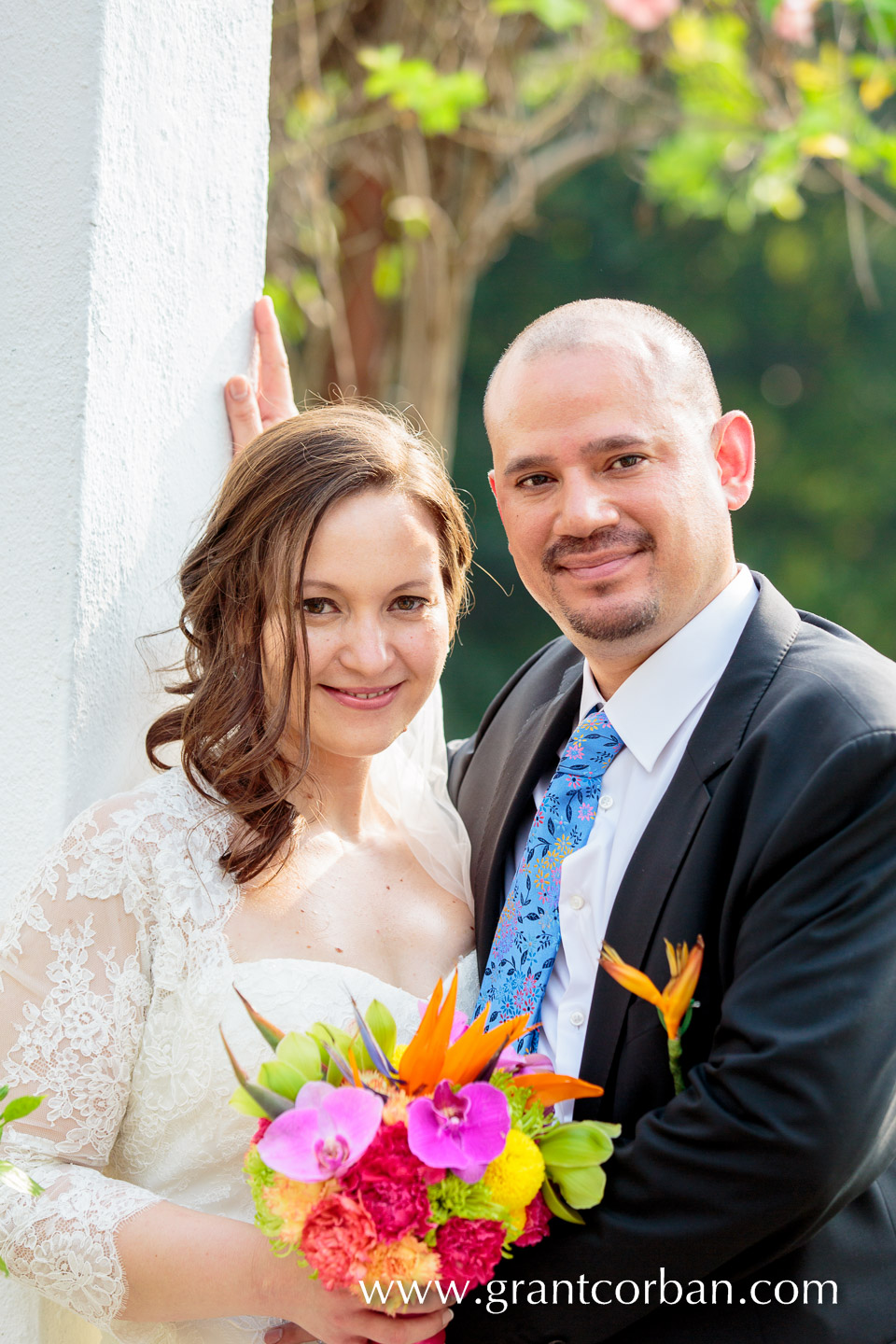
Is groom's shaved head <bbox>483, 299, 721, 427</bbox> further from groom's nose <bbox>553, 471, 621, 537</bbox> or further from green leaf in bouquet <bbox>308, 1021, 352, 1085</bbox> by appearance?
green leaf in bouquet <bbox>308, 1021, 352, 1085</bbox>

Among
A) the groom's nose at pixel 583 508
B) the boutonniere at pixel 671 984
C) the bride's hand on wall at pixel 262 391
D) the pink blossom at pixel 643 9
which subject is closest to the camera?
the boutonniere at pixel 671 984

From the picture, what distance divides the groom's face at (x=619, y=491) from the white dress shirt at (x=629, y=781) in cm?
7

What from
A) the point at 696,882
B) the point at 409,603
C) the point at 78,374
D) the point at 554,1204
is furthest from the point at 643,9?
the point at 554,1204

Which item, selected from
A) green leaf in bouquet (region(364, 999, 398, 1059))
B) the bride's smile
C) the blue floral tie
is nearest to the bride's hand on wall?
the bride's smile

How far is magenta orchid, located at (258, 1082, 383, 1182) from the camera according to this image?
68.2 inches

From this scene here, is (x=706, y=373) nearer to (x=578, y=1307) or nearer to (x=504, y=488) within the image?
(x=504, y=488)

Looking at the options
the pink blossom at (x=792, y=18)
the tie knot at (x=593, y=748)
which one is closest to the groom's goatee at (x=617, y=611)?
the tie knot at (x=593, y=748)

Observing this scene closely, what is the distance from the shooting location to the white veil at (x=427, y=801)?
2955 mm

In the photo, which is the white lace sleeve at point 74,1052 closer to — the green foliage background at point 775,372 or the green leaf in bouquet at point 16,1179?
the green leaf in bouquet at point 16,1179

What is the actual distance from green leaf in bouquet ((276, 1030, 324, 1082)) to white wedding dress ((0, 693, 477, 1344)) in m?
0.38

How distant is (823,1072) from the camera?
201 centimetres

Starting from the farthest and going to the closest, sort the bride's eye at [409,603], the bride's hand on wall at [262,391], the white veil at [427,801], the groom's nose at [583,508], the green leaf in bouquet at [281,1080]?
the bride's hand on wall at [262,391]
the white veil at [427,801]
the bride's eye at [409,603]
the groom's nose at [583,508]
the green leaf in bouquet at [281,1080]

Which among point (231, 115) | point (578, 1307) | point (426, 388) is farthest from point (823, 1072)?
point (426, 388)

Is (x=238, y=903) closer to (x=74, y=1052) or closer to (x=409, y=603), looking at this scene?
(x=74, y=1052)
